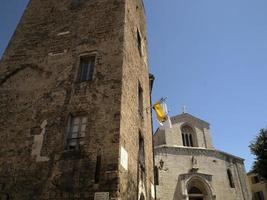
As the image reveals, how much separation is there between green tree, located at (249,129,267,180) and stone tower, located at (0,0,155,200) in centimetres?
1028

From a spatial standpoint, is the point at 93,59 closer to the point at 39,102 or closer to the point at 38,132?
the point at 39,102

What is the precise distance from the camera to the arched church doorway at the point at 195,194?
21573 mm

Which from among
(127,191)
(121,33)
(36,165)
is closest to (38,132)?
(36,165)

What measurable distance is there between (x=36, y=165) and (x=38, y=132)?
1296mm

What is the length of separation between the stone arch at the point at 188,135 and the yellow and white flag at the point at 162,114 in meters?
15.9

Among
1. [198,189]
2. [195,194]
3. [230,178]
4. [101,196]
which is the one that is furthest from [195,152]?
[101,196]

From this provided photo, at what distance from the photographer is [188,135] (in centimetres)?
2853

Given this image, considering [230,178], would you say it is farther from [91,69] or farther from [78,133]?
[78,133]

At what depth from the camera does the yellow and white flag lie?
12.6 m

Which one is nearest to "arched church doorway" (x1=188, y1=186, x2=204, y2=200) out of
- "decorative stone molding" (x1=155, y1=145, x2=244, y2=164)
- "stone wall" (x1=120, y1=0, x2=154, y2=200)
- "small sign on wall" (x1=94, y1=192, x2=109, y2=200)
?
"decorative stone molding" (x1=155, y1=145, x2=244, y2=164)

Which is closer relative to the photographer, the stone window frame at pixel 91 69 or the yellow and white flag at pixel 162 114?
the stone window frame at pixel 91 69

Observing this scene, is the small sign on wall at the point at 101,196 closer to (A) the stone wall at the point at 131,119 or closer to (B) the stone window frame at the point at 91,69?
(A) the stone wall at the point at 131,119

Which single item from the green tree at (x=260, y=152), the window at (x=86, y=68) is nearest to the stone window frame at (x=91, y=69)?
the window at (x=86, y=68)

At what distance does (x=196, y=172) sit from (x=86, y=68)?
674 inches
